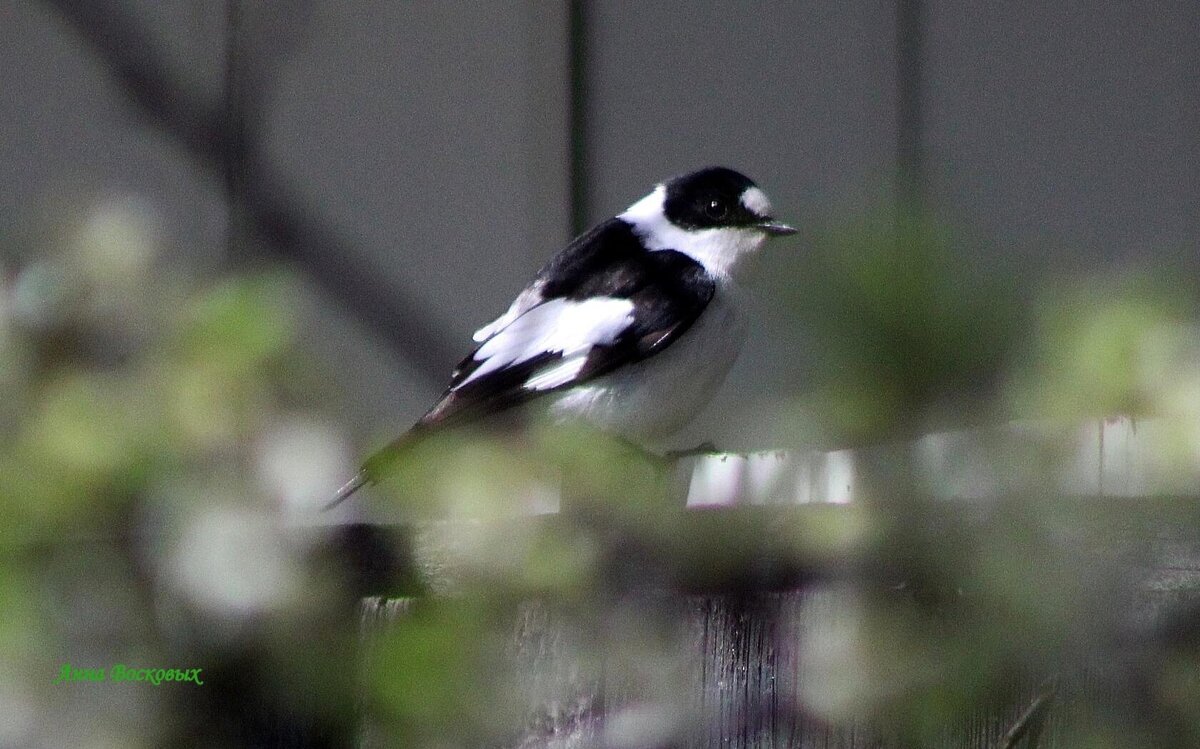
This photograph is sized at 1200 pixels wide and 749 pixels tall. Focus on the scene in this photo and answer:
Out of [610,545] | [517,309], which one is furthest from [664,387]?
[610,545]

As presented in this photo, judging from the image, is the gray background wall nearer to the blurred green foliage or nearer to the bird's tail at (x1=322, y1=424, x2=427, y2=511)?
the bird's tail at (x1=322, y1=424, x2=427, y2=511)

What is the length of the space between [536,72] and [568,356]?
20.8 inches

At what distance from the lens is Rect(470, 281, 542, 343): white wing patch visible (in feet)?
6.81

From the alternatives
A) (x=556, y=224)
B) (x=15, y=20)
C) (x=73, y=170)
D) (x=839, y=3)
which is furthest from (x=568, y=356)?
(x=15, y=20)

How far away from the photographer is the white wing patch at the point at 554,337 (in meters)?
2.01

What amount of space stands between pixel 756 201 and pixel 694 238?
16 cm

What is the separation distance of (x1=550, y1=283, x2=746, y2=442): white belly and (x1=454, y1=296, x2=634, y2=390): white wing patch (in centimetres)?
4

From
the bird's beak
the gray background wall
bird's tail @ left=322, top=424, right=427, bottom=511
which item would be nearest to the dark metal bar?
the gray background wall

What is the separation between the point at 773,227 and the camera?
215 centimetres

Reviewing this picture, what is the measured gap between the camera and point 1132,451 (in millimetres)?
841

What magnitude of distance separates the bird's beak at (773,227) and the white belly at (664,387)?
0.45ft

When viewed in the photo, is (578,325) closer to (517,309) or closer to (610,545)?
(517,309)

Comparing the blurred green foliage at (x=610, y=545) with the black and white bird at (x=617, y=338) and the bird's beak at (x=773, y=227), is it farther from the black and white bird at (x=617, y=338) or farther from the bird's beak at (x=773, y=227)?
the bird's beak at (x=773, y=227)

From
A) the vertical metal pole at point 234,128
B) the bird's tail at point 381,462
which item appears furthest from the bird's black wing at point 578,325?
the vertical metal pole at point 234,128
